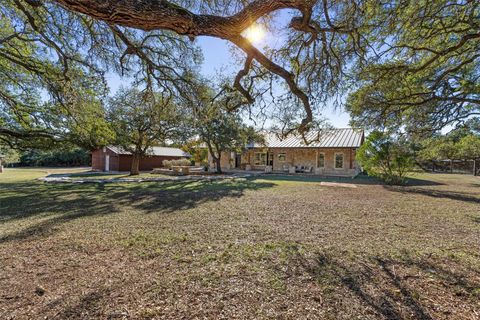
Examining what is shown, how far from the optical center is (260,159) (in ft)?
89.1

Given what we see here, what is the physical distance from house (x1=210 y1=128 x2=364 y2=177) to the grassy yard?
14968mm

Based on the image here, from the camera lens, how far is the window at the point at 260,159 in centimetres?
2686

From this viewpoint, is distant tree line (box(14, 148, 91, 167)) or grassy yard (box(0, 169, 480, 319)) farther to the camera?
distant tree line (box(14, 148, 91, 167))

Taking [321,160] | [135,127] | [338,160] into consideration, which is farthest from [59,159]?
[338,160]

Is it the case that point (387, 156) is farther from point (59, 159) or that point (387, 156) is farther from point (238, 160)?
point (59, 159)

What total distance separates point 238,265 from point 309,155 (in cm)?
2201

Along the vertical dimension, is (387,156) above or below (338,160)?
above

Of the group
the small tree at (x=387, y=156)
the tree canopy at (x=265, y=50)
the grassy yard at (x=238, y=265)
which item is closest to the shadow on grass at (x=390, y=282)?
the grassy yard at (x=238, y=265)

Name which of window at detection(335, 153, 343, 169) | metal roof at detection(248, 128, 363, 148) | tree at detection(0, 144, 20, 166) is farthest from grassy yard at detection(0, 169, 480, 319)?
window at detection(335, 153, 343, 169)

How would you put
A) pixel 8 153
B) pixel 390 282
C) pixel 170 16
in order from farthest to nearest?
pixel 8 153 → pixel 390 282 → pixel 170 16

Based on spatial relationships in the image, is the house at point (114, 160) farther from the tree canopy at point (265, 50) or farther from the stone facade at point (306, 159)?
the tree canopy at point (265, 50)

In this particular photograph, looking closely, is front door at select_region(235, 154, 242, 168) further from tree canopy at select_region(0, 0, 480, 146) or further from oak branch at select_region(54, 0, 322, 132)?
oak branch at select_region(54, 0, 322, 132)

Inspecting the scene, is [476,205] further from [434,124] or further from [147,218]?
[147,218]

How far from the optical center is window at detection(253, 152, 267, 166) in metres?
26.9
